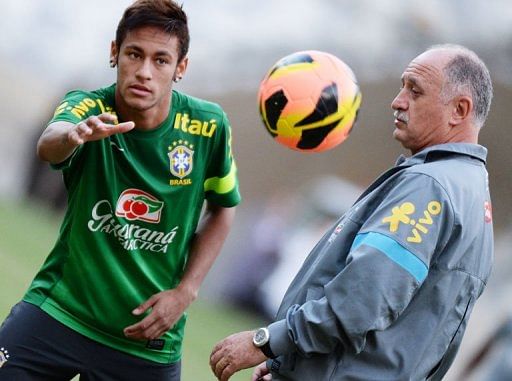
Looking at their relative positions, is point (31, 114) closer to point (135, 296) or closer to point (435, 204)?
point (135, 296)

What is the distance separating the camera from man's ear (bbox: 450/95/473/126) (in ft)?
12.5

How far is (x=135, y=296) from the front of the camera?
4.48 meters

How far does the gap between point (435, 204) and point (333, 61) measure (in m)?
1.49

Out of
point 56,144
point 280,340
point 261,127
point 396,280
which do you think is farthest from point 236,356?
point 261,127

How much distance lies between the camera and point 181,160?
14.9 ft

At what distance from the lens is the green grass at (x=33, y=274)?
8.88m

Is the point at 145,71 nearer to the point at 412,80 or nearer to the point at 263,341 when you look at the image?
the point at 412,80

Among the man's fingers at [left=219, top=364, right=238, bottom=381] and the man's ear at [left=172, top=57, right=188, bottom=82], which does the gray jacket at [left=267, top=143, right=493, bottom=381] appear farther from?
the man's ear at [left=172, top=57, right=188, bottom=82]

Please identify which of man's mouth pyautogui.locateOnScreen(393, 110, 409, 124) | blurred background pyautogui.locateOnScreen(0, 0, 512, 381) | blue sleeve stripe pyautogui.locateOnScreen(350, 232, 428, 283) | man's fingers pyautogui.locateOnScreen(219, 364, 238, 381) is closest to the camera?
blue sleeve stripe pyautogui.locateOnScreen(350, 232, 428, 283)

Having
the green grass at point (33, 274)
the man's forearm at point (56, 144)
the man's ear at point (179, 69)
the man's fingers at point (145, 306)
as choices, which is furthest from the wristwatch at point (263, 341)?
Result: the green grass at point (33, 274)

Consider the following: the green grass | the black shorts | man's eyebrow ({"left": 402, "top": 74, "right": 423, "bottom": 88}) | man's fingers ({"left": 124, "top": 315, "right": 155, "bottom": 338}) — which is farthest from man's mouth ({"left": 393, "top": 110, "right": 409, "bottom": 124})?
the green grass

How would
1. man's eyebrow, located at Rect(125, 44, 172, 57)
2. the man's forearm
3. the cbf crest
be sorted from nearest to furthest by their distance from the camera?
the man's forearm < man's eyebrow, located at Rect(125, 44, 172, 57) < the cbf crest

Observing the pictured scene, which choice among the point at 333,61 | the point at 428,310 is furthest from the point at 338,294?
the point at 333,61

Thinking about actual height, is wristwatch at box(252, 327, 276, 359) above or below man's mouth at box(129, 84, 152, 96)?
below
